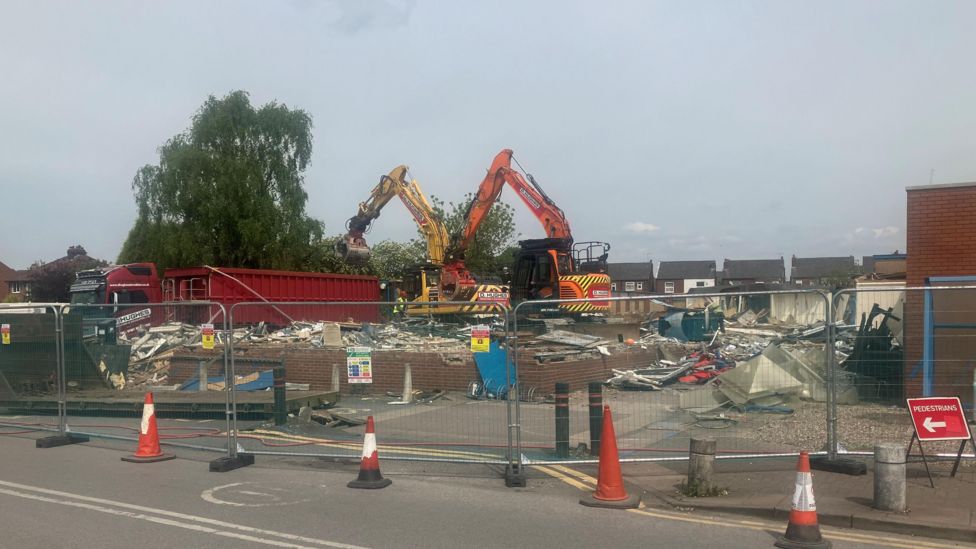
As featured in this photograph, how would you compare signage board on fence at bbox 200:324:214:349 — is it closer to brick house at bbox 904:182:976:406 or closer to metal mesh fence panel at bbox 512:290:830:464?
metal mesh fence panel at bbox 512:290:830:464

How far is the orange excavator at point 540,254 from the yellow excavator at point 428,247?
44 centimetres

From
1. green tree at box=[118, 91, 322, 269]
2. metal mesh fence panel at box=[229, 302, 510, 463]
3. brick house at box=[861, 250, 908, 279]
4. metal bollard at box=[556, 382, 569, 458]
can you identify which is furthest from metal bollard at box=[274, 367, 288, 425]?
green tree at box=[118, 91, 322, 269]

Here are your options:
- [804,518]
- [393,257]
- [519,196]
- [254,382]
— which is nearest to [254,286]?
[519,196]

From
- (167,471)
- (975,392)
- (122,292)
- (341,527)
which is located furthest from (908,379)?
(122,292)

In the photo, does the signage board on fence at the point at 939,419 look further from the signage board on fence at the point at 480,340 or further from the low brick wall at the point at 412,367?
the signage board on fence at the point at 480,340

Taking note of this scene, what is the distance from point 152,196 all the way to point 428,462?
115 feet

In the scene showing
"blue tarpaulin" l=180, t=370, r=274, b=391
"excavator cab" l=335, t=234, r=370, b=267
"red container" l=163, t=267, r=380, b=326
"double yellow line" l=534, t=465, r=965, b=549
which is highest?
"excavator cab" l=335, t=234, r=370, b=267

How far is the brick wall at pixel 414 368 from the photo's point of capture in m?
9.61

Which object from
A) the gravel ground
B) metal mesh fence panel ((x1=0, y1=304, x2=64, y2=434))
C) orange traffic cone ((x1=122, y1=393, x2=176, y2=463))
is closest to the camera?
the gravel ground

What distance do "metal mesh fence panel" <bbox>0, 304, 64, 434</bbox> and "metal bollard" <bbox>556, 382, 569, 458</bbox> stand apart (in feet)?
28.7

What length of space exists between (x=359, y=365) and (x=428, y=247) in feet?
71.3

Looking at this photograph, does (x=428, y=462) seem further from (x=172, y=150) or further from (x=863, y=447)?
(x=172, y=150)

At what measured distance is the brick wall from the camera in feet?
31.5

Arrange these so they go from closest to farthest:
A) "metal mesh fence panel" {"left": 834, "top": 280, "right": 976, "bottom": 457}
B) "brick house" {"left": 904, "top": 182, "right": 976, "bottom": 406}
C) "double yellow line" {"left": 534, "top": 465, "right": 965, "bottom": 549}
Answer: "double yellow line" {"left": 534, "top": 465, "right": 965, "bottom": 549} < "metal mesh fence panel" {"left": 834, "top": 280, "right": 976, "bottom": 457} < "brick house" {"left": 904, "top": 182, "right": 976, "bottom": 406}
